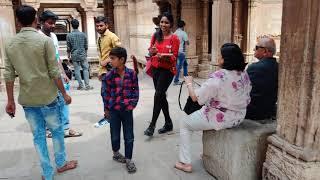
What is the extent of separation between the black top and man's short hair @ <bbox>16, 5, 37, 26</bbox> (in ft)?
7.30

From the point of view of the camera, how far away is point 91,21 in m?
21.8

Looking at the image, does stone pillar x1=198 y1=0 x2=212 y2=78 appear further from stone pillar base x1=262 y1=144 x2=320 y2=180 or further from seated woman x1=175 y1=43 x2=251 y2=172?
stone pillar base x1=262 y1=144 x2=320 y2=180

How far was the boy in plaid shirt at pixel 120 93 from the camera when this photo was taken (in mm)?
3377

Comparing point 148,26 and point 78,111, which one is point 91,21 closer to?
point 148,26

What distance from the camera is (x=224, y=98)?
3.04 meters

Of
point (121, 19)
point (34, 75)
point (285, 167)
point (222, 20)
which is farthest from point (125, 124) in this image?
point (121, 19)

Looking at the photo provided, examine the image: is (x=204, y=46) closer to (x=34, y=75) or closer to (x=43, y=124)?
(x=43, y=124)

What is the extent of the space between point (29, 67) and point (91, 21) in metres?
19.7

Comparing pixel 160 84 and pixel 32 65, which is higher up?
pixel 32 65

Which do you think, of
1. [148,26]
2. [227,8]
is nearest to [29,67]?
[227,8]

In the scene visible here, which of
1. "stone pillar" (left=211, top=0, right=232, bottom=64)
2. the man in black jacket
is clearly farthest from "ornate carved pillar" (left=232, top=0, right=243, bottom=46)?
the man in black jacket

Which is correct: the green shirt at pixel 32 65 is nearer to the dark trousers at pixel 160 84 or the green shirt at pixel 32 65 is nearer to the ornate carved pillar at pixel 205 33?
the dark trousers at pixel 160 84

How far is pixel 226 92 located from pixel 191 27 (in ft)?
25.2

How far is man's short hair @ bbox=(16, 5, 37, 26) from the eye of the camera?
9.54ft
